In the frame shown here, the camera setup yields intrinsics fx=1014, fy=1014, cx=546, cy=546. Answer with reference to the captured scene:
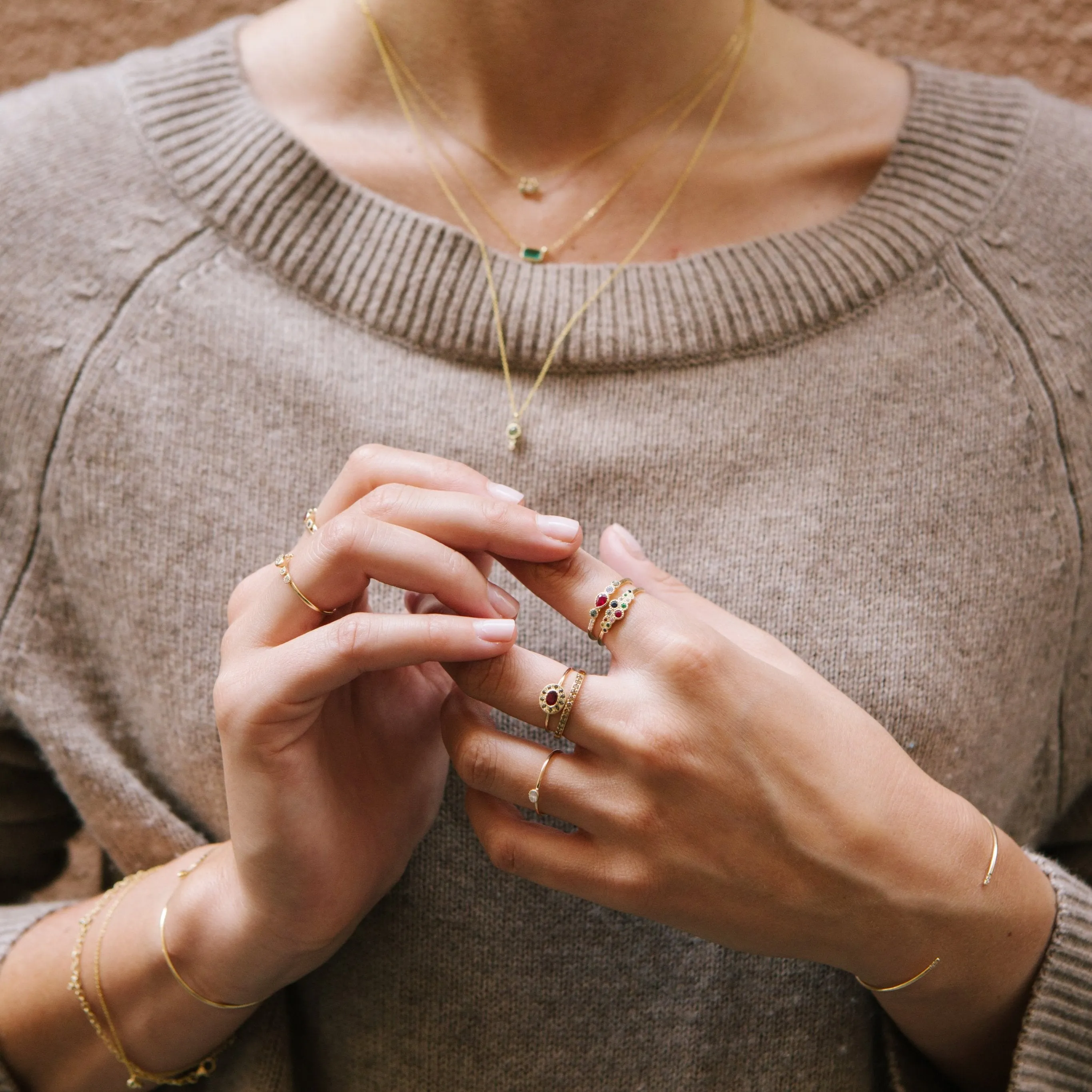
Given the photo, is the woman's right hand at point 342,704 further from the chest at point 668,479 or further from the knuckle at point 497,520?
the chest at point 668,479

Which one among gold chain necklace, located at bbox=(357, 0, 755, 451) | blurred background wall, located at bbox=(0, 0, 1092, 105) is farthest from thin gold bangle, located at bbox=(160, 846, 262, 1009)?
blurred background wall, located at bbox=(0, 0, 1092, 105)

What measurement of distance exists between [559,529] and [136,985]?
0.44m

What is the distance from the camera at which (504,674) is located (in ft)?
1.81

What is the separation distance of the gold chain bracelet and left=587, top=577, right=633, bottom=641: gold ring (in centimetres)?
38

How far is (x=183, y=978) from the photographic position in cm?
67

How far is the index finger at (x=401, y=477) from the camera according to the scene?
57cm

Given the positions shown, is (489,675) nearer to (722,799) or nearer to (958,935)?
(722,799)

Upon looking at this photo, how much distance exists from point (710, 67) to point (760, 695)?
54 cm

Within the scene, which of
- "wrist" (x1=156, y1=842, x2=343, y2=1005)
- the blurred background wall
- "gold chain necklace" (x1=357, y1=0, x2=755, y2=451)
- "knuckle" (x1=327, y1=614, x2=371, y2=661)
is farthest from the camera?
the blurred background wall

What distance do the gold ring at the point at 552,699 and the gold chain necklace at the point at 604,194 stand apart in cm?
37

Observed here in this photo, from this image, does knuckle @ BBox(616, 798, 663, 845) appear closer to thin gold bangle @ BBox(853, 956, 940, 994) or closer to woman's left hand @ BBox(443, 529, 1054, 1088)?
woman's left hand @ BBox(443, 529, 1054, 1088)

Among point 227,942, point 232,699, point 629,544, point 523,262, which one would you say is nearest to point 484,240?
point 523,262

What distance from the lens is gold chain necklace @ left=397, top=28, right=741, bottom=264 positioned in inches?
31.3

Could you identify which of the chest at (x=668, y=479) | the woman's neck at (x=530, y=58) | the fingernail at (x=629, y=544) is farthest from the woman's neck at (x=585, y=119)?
the fingernail at (x=629, y=544)
